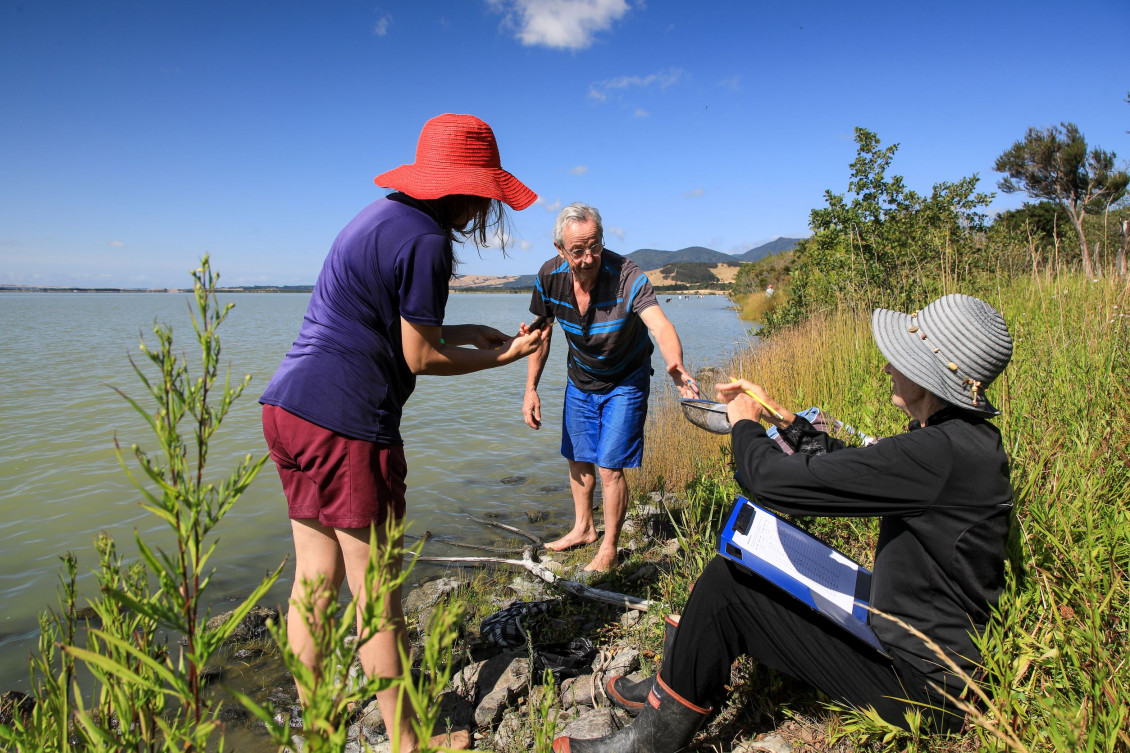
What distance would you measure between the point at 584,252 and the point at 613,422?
107cm

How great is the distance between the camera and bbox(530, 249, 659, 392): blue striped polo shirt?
3773 millimetres

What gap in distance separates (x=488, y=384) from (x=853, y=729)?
12143 millimetres

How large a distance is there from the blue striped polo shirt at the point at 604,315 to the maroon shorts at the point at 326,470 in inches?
73.0

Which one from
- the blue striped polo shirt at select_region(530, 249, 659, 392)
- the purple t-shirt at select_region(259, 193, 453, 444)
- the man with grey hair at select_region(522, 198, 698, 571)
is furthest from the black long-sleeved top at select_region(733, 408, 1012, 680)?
the blue striped polo shirt at select_region(530, 249, 659, 392)

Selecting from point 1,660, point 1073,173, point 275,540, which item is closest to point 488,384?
point 275,540

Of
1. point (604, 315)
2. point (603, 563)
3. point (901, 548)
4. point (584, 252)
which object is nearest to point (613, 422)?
point (604, 315)

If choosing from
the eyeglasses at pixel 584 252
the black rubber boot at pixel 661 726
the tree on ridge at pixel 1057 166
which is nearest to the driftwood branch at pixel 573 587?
the black rubber boot at pixel 661 726

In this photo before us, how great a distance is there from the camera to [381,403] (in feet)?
7.06

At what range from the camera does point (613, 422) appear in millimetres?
4012

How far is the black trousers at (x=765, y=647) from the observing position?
1967 millimetres

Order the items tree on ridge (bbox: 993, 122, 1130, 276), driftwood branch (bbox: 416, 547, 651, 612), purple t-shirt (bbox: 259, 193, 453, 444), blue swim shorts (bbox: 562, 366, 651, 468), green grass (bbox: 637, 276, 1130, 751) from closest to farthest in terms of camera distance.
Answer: green grass (bbox: 637, 276, 1130, 751)
purple t-shirt (bbox: 259, 193, 453, 444)
driftwood branch (bbox: 416, 547, 651, 612)
blue swim shorts (bbox: 562, 366, 651, 468)
tree on ridge (bbox: 993, 122, 1130, 276)

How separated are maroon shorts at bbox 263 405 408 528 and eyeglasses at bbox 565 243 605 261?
186 centimetres

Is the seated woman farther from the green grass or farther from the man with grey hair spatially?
the man with grey hair

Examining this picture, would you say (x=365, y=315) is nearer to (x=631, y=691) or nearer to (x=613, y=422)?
(x=631, y=691)
